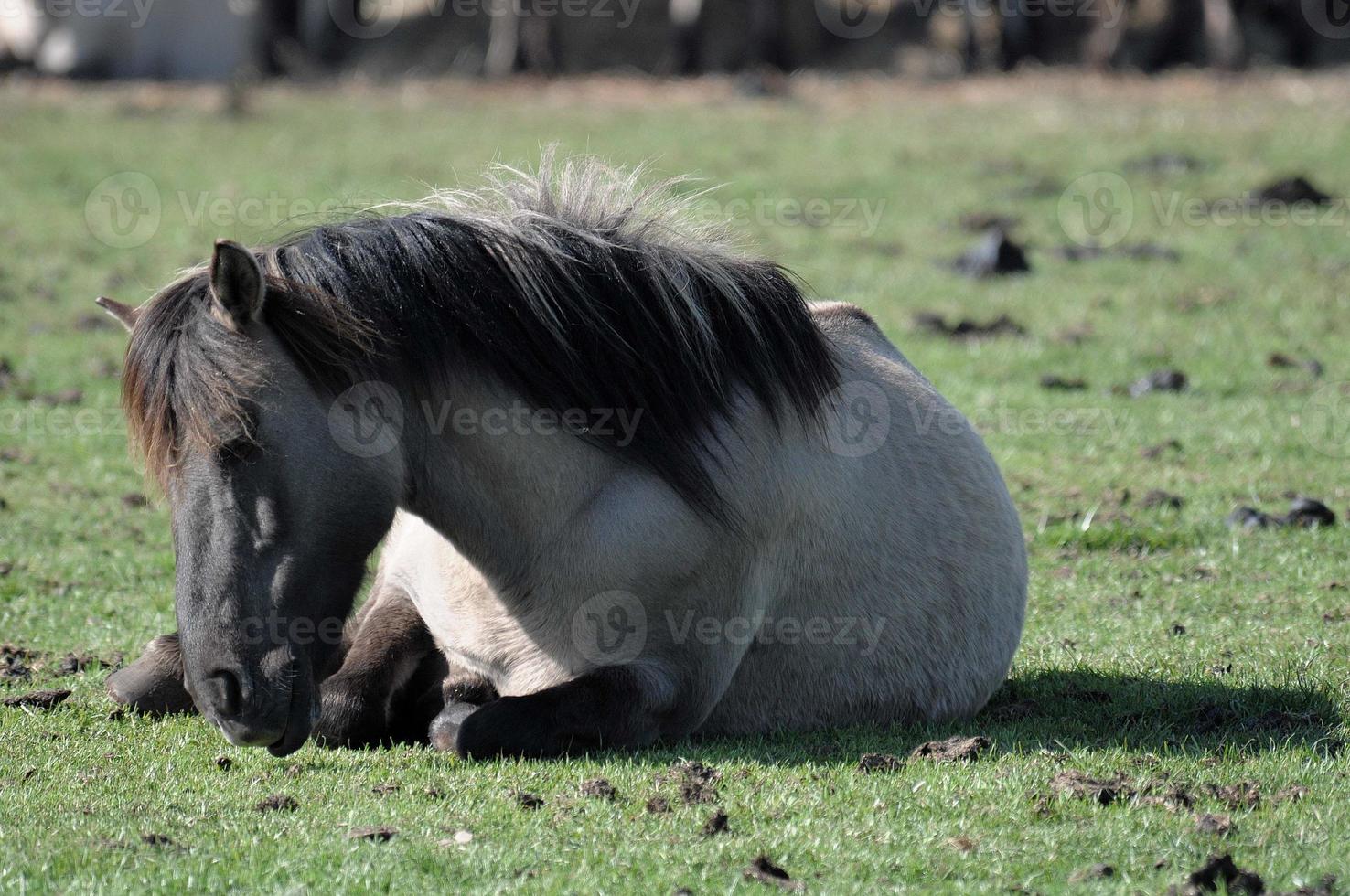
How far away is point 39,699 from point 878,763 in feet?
10.2

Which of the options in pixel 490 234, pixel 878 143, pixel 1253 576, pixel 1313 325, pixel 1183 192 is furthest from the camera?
pixel 878 143

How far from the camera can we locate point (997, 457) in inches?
392

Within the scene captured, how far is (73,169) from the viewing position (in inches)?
774

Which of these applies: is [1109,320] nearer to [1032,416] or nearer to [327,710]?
[1032,416]

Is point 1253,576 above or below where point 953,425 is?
below

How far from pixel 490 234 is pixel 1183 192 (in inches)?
577

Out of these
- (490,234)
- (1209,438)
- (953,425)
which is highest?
(490,234)

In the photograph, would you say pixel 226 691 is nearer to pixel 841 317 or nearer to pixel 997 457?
pixel 841 317

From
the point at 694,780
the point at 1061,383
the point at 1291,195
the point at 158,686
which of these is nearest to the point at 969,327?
the point at 1061,383

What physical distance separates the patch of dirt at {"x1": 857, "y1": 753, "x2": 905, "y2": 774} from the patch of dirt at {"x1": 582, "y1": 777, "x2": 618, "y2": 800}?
0.85m

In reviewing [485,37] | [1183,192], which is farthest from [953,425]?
[485,37]

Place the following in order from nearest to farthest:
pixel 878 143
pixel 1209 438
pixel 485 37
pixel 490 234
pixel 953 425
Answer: pixel 490 234 < pixel 953 425 < pixel 1209 438 < pixel 878 143 < pixel 485 37

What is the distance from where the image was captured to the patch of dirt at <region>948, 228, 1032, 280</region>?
15055 mm

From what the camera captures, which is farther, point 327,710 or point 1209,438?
point 1209,438
